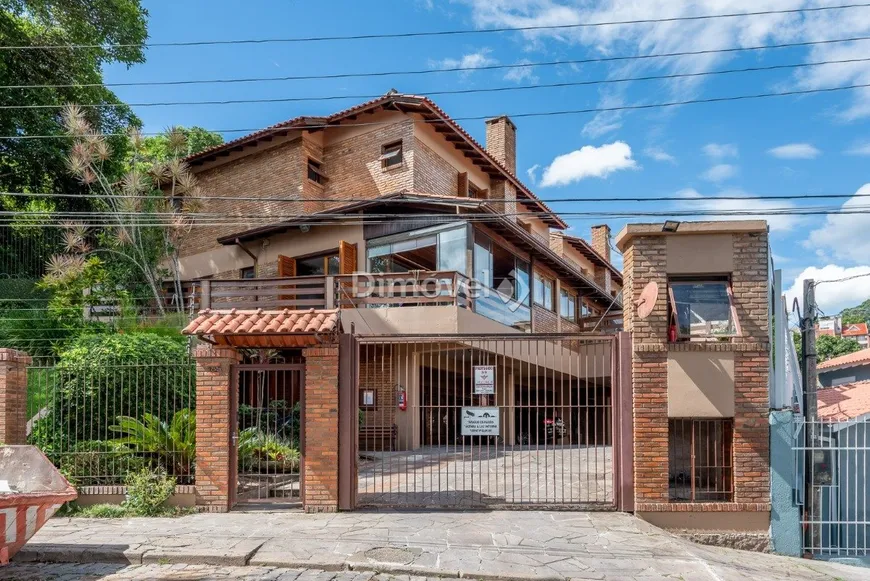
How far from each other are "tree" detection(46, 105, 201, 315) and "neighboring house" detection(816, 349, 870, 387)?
24.1 meters

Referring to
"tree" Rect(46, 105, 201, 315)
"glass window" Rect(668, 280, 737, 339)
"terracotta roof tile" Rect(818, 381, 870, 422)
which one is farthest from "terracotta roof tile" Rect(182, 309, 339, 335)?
"tree" Rect(46, 105, 201, 315)

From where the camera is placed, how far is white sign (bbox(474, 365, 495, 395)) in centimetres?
943

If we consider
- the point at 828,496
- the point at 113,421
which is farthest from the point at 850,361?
the point at 113,421

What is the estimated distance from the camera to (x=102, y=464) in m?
9.71

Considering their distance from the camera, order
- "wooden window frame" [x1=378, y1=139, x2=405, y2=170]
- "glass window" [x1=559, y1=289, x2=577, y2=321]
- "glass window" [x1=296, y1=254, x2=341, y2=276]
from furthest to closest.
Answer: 1. "glass window" [x1=559, y1=289, x2=577, y2=321]
2. "wooden window frame" [x1=378, y1=139, x2=405, y2=170]
3. "glass window" [x1=296, y1=254, x2=341, y2=276]

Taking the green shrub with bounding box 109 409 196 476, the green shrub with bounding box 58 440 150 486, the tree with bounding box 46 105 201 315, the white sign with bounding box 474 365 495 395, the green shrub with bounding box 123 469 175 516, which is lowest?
the green shrub with bounding box 123 469 175 516

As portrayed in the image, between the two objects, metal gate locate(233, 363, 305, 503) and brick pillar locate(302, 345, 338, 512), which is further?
metal gate locate(233, 363, 305, 503)

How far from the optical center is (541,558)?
7.12 m

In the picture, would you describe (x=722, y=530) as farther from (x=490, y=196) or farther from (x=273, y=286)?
(x=490, y=196)

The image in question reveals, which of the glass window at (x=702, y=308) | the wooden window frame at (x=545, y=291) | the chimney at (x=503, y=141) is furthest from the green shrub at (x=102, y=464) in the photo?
the chimney at (x=503, y=141)

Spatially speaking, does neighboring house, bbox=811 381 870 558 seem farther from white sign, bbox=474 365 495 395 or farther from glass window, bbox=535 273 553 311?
glass window, bbox=535 273 553 311

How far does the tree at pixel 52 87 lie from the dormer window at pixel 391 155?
9210mm

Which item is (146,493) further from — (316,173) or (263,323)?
(316,173)

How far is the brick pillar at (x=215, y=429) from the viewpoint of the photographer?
9.28m
